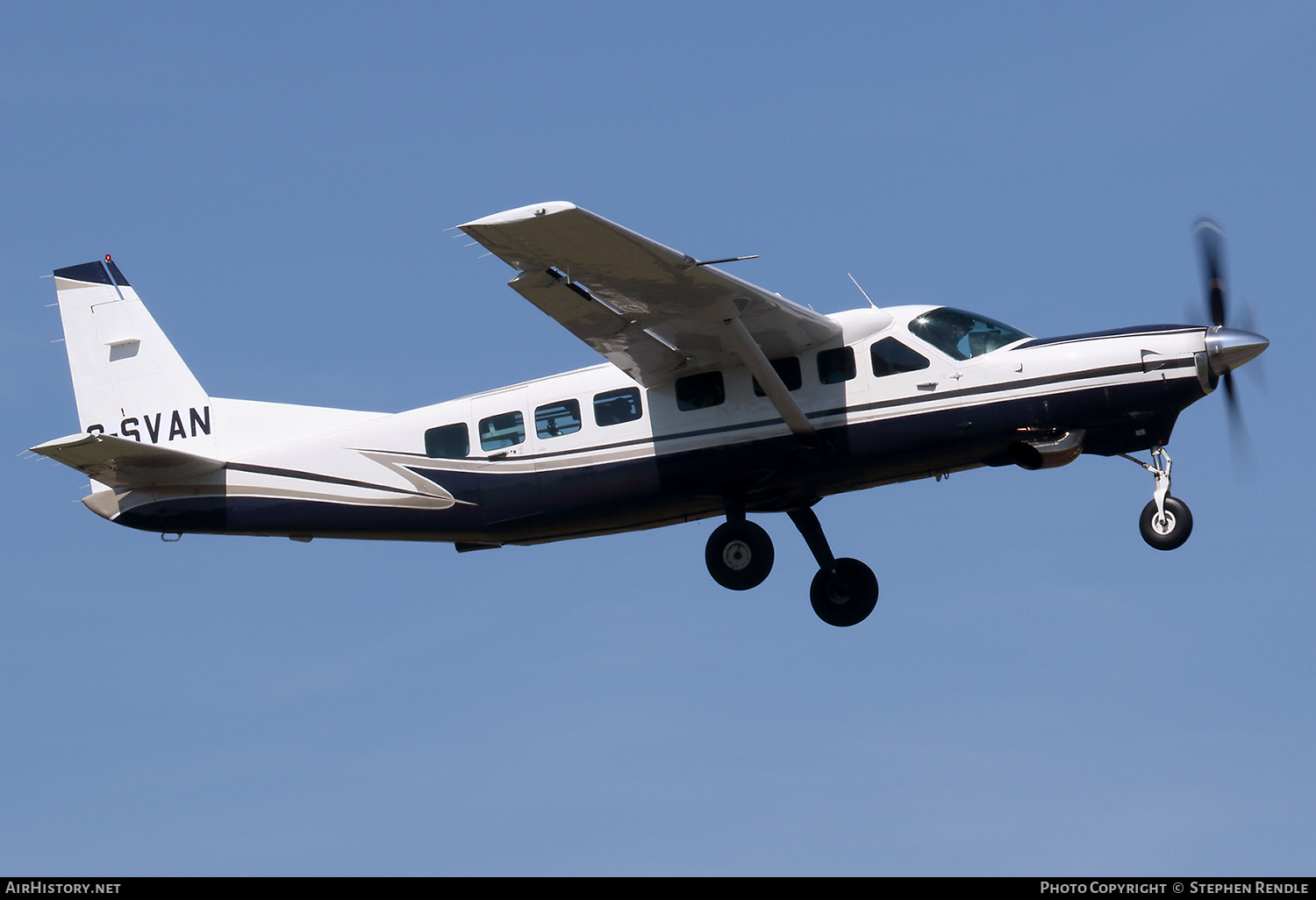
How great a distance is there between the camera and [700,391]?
836 inches

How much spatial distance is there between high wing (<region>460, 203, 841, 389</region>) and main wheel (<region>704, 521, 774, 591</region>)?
2182 millimetres

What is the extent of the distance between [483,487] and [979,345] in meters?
6.67

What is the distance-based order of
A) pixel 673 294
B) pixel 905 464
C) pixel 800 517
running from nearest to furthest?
pixel 673 294 → pixel 905 464 → pixel 800 517

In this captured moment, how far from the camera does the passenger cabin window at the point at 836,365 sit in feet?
68.4

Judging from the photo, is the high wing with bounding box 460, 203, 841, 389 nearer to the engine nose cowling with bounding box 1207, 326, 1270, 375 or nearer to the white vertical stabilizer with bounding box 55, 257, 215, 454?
the engine nose cowling with bounding box 1207, 326, 1270, 375

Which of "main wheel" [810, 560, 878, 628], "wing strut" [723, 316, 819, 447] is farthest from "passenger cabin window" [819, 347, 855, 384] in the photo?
"main wheel" [810, 560, 878, 628]

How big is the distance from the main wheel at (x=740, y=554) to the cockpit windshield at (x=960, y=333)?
332cm

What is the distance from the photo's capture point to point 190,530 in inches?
898

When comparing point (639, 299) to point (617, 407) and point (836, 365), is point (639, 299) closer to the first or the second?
point (617, 407)

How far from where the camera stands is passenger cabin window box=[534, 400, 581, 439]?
71.1 ft

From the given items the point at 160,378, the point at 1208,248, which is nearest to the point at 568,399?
the point at 160,378

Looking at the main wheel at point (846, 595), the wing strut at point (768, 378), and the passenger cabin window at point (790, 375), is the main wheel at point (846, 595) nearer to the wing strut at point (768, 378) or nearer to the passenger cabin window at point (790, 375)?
the wing strut at point (768, 378)
